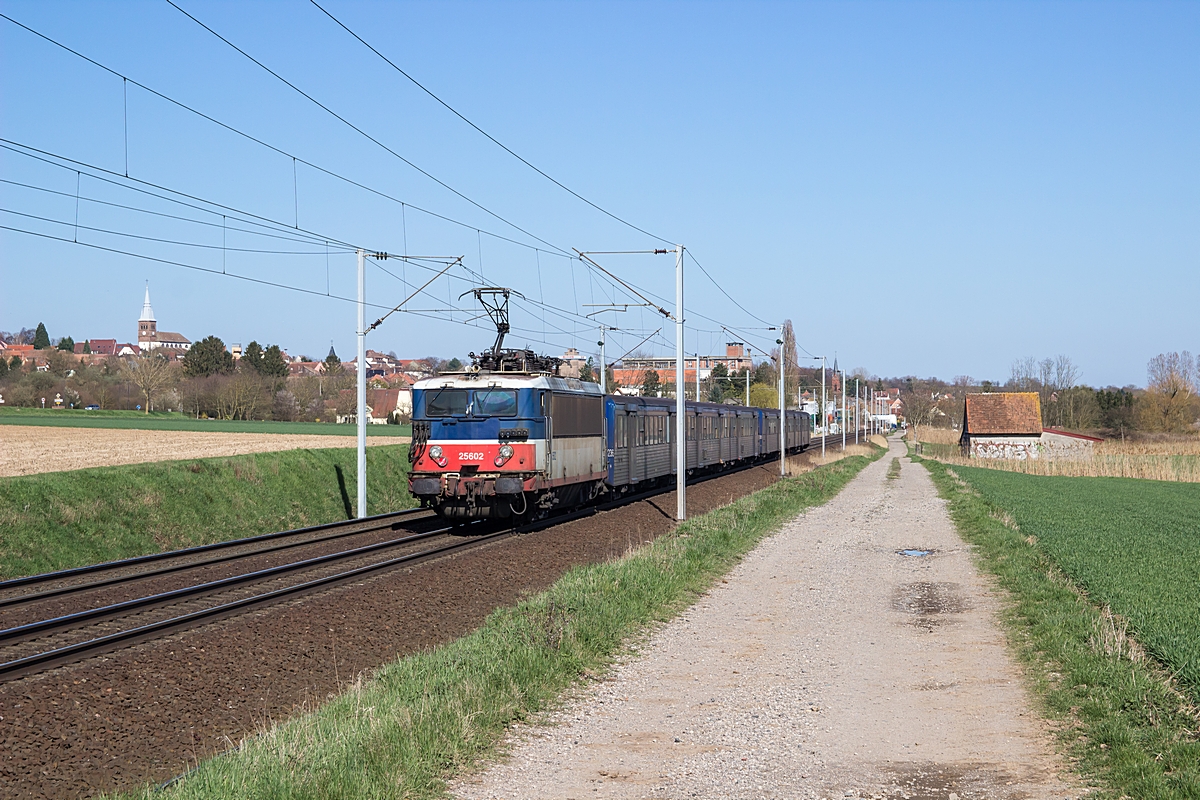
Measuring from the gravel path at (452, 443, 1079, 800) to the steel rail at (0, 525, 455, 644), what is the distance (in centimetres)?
677

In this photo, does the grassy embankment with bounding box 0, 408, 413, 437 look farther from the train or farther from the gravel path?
the gravel path

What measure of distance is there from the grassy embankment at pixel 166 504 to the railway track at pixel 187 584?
173 cm

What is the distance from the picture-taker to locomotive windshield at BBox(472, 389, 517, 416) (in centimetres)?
2308

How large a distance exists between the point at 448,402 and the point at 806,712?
15.6 m

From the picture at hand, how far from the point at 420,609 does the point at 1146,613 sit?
877cm

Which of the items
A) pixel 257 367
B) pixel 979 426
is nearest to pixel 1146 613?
pixel 979 426

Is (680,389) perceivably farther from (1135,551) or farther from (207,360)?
(207,360)

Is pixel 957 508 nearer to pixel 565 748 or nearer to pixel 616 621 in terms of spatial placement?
pixel 616 621

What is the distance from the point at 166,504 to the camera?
24.0m

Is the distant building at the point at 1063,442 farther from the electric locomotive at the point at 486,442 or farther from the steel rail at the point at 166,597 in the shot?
the steel rail at the point at 166,597

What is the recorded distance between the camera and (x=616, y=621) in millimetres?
12422

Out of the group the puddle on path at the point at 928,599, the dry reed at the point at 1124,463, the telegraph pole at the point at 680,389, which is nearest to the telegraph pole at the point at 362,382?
the telegraph pole at the point at 680,389

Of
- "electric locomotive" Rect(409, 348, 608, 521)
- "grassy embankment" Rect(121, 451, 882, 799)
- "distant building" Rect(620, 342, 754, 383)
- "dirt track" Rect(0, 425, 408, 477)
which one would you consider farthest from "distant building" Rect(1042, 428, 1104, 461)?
"grassy embankment" Rect(121, 451, 882, 799)

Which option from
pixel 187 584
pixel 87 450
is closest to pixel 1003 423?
pixel 87 450
